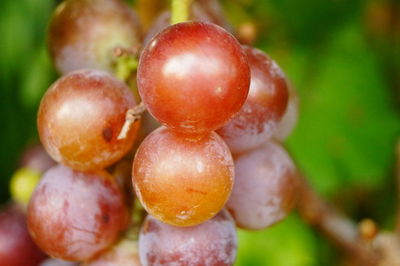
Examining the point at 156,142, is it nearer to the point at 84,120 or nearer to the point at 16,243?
the point at 84,120

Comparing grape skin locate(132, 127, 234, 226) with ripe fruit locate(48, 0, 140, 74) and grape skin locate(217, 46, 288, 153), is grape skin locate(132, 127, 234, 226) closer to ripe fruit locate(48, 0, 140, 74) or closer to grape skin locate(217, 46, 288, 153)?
grape skin locate(217, 46, 288, 153)

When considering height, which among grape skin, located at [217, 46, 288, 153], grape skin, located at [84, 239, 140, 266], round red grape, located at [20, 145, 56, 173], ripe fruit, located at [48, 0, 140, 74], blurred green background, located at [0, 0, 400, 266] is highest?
ripe fruit, located at [48, 0, 140, 74]

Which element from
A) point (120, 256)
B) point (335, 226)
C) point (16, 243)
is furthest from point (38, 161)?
point (335, 226)

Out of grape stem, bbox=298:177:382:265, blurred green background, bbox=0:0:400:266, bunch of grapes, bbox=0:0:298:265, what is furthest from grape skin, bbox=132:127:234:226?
blurred green background, bbox=0:0:400:266

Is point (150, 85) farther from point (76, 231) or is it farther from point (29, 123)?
point (29, 123)

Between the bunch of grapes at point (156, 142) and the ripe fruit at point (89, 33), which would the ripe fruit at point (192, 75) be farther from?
the ripe fruit at point (89, 33)

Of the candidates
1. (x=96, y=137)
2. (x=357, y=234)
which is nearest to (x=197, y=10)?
(x=96, y=137)
